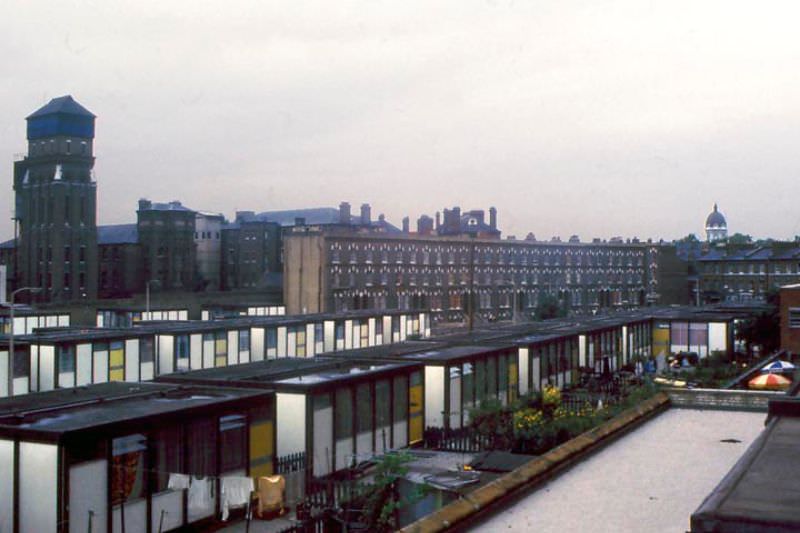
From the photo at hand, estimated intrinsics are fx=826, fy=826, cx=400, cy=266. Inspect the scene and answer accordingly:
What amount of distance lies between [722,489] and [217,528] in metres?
19.1

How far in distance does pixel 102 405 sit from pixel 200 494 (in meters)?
4.54

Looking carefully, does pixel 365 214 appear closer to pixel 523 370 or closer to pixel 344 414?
pixel 523 370

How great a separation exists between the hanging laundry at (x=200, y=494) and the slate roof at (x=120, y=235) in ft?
386

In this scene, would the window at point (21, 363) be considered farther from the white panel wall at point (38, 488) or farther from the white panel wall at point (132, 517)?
the white panel wall at point (38, 488)

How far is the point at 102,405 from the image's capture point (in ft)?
87.1

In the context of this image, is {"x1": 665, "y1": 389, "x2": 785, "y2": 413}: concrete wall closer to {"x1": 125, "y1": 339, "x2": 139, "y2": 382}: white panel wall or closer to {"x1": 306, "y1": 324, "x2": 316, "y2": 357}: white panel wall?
{"x1": 125, "y1": 339, "x2": 139, "y2": 382}: white panel wall

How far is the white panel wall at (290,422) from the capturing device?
1166 inches

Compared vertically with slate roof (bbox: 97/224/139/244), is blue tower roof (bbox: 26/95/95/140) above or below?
above

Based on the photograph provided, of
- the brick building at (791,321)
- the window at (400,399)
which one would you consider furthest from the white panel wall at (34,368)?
the brick building at (791,321)

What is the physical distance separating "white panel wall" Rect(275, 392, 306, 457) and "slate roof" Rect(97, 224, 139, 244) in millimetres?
113569

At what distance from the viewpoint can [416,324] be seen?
270 feet

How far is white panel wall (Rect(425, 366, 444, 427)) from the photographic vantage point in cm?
3941

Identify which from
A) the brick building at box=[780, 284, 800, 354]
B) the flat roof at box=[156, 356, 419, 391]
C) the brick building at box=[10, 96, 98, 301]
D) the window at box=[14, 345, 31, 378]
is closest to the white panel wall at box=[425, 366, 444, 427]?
the flat roof at box=[156, 356, 419, 391]

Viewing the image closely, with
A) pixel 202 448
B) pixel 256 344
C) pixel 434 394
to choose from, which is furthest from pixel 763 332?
pixel 202 448
